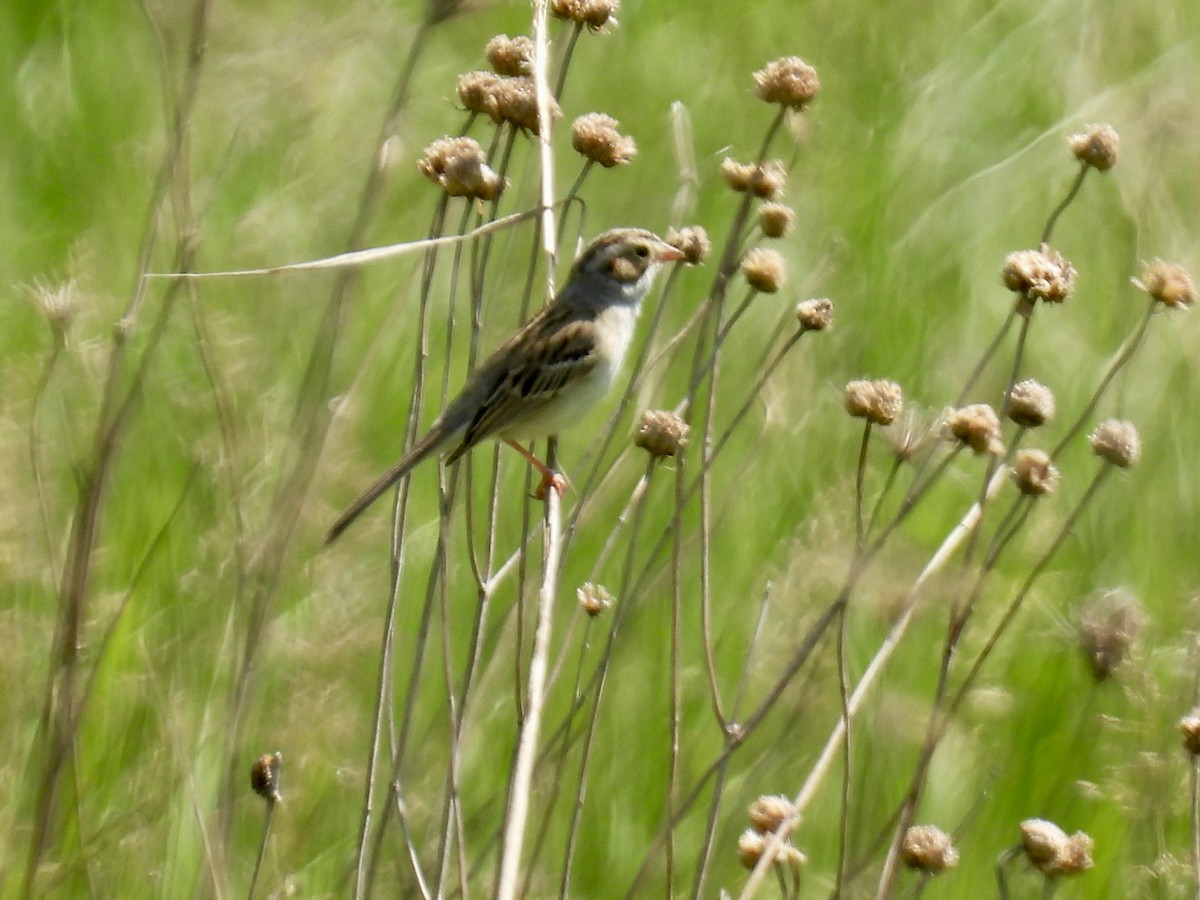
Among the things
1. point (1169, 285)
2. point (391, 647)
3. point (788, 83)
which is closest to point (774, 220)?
point (788, 83)

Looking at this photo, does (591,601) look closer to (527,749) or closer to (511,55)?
(527,749)

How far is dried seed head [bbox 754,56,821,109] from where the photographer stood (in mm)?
3334

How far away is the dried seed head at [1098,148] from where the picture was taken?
10.8ft

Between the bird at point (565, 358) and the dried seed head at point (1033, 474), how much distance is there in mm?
1272

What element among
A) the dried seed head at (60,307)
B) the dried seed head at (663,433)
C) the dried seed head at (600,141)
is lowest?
the dried seed head at (60,307)

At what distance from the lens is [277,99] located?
5.52 metres

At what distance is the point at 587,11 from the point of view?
128 inches

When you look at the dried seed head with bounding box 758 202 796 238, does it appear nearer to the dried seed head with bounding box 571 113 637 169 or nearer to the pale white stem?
the dried seed head with bounding box 571 113 637 169

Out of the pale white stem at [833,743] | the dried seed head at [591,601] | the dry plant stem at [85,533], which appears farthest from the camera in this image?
the dried seed head at [591,601]

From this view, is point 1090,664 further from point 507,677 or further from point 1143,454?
point 1143,454

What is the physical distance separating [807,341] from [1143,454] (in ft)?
3.62

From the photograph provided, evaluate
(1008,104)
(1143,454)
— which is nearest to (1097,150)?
(1143,454)

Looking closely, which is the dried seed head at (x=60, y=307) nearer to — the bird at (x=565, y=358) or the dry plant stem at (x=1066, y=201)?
the bird at (x=565, y=358)

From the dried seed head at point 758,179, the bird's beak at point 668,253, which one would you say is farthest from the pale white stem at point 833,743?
the bird's beak at point 668,253
